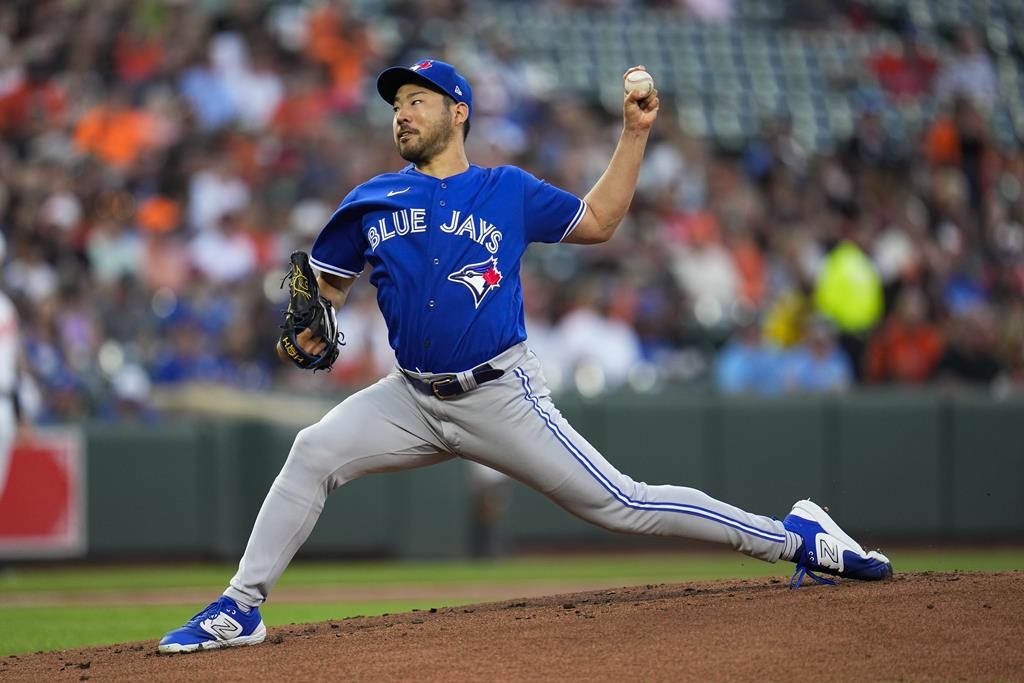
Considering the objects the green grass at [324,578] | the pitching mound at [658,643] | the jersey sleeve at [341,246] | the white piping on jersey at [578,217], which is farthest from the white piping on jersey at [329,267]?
the green grass at [324,578]

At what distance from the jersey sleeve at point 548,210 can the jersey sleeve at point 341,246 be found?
59 cm

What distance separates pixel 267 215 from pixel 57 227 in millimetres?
1789

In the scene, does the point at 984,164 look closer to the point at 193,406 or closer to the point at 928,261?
the point at 928,261

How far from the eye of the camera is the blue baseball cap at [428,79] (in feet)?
16.5

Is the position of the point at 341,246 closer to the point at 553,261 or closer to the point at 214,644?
the point at 214,644

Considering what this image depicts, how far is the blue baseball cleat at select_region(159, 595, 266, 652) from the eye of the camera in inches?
196

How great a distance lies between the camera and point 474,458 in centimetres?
507

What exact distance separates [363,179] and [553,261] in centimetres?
191

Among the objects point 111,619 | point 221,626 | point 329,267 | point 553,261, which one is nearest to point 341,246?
point 329,267

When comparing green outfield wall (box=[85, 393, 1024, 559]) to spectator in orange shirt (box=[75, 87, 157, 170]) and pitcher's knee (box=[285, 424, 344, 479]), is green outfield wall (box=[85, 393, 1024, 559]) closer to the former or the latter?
spectator in orange shirt (box=[75, 87, 157, 170])

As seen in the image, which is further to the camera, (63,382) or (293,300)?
(63,382)

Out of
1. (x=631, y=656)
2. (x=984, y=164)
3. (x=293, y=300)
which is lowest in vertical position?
(x=631, y=656)

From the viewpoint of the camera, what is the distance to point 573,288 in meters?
12.9

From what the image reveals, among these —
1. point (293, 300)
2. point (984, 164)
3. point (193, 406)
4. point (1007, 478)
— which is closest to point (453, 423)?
point (293, 300)
